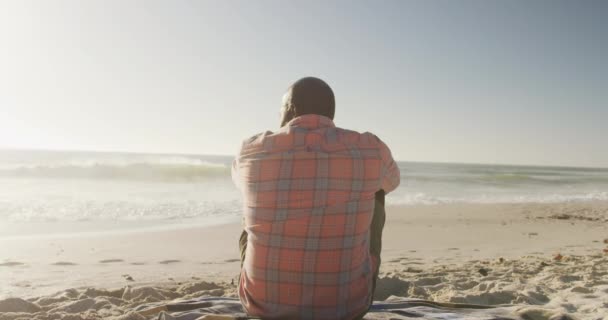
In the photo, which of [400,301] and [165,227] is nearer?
[400,301]

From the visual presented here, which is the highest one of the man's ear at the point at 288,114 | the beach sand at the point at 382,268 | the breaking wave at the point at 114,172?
the man's ear at the point at 288,114

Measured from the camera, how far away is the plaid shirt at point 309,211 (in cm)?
200

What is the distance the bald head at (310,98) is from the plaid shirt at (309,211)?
90 millimetres

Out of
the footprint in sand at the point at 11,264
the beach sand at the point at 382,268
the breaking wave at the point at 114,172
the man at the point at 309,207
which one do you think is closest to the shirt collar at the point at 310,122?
the man at the point at 309,207

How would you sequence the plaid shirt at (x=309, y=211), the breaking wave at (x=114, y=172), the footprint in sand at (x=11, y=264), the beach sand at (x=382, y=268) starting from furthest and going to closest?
the breaking wave at (x=114, y=172)
the footprint in sand at (x=11, y=264)
the beach sand at (x=382, y=268)
the plaid shirt at (x=309, y=211)

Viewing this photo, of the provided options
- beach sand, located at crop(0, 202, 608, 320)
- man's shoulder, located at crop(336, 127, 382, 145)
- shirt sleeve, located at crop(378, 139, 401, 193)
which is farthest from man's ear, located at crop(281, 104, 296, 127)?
beach sand, located at crop(0, 202, 608, 320)

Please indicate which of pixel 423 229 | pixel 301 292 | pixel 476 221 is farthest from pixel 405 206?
pixel 301 292

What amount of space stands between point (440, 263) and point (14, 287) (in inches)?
190

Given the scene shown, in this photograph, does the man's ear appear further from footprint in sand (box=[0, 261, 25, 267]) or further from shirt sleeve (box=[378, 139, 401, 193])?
footprint in sand (box=[0, 261, 25, 267])

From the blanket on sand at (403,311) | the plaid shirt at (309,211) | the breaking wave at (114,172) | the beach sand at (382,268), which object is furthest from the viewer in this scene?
the breaking wave at (114,172)

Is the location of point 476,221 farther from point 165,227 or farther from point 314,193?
point 314,193

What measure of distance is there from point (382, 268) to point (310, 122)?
4176mm

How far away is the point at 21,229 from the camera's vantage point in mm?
7996

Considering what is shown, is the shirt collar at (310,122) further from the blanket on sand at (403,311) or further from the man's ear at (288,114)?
the blanket on sand at (403,311)
